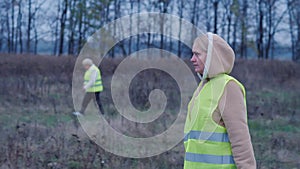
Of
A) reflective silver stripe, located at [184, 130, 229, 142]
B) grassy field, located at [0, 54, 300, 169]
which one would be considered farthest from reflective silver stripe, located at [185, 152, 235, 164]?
grassy field, located at [0, 54, 300, 169]

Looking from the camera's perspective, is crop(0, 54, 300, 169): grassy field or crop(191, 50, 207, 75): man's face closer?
crop(191, 50, 207, 75): man's face

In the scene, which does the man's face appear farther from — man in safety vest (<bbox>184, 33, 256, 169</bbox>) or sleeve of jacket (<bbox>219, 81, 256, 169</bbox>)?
sleeve of jacket (<bbox>219, 81, 256, 169</bbox>)

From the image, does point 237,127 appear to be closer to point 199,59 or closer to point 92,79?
point 199,59

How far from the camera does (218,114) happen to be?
311 centimetres

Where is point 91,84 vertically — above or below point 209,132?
below

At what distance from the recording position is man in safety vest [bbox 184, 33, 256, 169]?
3045 millimetres

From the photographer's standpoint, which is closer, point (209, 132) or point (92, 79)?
point (209, 132)

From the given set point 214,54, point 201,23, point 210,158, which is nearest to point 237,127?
point 210,158

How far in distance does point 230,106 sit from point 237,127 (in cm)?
14

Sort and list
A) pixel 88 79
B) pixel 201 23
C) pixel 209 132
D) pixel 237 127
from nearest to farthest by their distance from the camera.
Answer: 1. pixel 237 127
2. pixel 209 132
3. pixel 88 79
4. pixel 201 23

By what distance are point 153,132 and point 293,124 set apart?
15.1 ft

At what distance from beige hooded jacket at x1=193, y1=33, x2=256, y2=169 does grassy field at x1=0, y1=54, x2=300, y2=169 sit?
12.7ft

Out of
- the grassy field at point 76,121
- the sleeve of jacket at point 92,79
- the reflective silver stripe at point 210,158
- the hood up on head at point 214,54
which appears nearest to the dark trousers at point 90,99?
the sleeve of jacket at point 92,79

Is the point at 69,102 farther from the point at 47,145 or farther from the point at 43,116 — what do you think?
the point at 47,145
